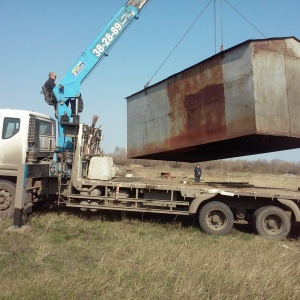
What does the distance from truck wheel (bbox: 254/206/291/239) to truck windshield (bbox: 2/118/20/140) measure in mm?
6090

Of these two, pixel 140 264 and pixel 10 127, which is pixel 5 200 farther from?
pixel 140 264

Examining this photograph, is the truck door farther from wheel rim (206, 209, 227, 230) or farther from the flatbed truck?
wheel rim (206, 209, 227, 230)

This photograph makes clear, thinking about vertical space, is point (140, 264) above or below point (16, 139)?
below

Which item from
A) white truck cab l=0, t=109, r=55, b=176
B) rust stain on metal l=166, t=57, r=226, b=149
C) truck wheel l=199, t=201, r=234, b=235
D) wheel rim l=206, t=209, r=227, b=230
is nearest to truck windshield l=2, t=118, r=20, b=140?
white truck cab l=0, t=109, r=55, b=176

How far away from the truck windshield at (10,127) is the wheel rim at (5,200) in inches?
54.6

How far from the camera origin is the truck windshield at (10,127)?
26.9 feet

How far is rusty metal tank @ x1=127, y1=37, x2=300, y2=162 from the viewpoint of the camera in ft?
22.9

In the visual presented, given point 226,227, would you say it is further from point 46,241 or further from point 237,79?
point 46,241

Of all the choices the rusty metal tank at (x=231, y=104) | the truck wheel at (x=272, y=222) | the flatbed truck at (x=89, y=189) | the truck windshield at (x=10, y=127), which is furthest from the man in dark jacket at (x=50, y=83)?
the truck wheel at (x=272, y=222)

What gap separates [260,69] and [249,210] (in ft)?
10.8

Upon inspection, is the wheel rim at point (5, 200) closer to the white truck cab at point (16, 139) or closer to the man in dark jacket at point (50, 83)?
the white truck cab at point (16, 139)

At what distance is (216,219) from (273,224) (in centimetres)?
130

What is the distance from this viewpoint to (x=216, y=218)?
25.1ft

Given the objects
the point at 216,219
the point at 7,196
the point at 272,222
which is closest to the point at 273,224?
the point at 272,222
